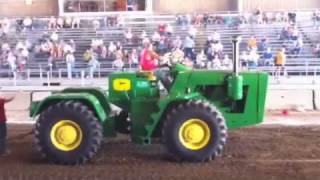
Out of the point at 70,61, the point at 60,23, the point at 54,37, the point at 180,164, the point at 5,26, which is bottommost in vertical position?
the point at 180,164

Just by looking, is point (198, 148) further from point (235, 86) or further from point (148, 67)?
point (148, 67)

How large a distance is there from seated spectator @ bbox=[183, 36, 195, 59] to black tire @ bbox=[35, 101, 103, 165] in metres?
17.4

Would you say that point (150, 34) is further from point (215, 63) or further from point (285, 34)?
point (285, 34)

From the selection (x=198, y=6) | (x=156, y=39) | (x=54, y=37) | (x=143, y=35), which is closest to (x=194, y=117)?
(x=156, y=39)

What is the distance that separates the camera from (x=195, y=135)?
9.08 metres

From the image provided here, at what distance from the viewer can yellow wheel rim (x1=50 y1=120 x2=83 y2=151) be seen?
9109 mm

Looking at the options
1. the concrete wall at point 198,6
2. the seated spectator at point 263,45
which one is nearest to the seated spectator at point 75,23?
the concrete wall at point 198,6

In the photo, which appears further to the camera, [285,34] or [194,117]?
[285,34]

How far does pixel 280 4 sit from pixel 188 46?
6185mm

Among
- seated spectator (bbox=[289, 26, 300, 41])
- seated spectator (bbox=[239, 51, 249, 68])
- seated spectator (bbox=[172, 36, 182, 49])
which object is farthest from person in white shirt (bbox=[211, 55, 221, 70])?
seated spectator (bbox=[289, 26, 300, 41])

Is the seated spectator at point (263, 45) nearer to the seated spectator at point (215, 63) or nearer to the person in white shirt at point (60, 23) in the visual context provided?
the seated spectator at point (215, 63)

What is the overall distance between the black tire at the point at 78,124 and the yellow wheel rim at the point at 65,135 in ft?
0.15

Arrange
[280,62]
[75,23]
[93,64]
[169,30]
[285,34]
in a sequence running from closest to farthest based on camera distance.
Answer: [280,62] → [93,64] → [285,34] → [169,30] → [75,23]

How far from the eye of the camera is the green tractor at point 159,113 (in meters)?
9.02
